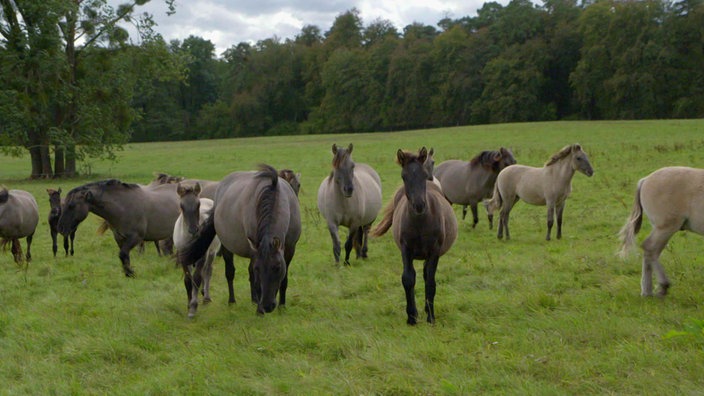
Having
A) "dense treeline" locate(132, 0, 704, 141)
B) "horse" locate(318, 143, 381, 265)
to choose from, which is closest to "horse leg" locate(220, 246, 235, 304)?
"horse" locate(318, 143, 381, 265)

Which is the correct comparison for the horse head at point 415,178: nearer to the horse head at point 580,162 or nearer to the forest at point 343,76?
the horse head at point 580,162

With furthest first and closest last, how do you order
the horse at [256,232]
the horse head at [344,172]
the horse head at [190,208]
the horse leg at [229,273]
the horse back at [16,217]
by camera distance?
the horse back at [16,217] → the horse head at [344,172] → the horse leg at [229,273] → the horse head at [190,208] → the horse at [256,232]

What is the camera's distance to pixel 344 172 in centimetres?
1010

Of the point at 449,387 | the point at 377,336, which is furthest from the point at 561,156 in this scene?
the point at 449,387

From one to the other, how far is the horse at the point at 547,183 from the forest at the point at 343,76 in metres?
22.7

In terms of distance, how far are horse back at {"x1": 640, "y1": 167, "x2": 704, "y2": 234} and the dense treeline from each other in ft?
99.1

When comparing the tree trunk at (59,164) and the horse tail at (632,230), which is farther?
the tree trunk at (59,164)

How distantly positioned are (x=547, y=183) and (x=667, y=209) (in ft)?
18.4

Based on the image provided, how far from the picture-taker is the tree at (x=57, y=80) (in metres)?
27.6

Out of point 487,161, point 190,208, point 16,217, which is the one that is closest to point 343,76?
point 487,161

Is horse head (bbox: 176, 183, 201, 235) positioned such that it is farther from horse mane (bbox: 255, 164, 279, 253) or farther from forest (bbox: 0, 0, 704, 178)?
forest (bbox: 0, 0, 704, 178)

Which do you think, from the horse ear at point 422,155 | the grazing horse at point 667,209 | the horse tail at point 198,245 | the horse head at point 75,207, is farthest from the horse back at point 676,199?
the horse head at point 75,207

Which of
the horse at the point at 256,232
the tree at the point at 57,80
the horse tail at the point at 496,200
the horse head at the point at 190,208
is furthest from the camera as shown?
the tree at the point at 57,80

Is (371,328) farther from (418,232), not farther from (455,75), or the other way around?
(455,75)
